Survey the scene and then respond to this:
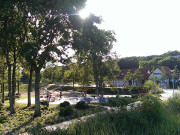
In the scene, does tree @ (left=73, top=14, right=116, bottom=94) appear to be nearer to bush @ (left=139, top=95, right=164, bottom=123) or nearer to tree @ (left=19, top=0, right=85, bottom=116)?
tree @ (left=19, top=0, right=85, bottom=116)

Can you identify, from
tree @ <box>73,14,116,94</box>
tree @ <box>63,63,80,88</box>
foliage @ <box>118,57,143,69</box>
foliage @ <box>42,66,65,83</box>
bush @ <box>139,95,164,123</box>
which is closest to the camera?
bush @ <box>139,95,164,123</box>

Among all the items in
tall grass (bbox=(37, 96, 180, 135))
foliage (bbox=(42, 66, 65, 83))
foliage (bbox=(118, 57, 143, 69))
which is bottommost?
tall grass (bbox=(37, 96, 180, 135))

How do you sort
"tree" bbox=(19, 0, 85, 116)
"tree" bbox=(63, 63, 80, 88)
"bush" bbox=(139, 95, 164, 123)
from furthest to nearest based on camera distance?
1. "tree" bbox=(63, 63, 80, 88)
2. "tree" bbox=(19, 0, 85, 116)
3. "bush" bbox=(139, 95, 164, 123)

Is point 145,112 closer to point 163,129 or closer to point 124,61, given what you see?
point 163,129

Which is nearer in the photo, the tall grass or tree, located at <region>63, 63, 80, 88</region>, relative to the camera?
the tall grass

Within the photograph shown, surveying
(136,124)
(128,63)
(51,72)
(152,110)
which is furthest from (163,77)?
(128,63)

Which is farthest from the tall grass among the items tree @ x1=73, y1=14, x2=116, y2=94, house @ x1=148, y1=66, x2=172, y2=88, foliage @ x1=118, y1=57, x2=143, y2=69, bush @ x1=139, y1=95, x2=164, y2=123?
foliage @ x1=118, y1=57, x2=143, y2=69

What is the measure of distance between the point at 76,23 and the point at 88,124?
703 cm

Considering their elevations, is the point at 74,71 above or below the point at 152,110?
above

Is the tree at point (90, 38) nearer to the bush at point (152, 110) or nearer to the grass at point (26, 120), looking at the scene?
the grass at point (26, 120)

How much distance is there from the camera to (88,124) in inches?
222

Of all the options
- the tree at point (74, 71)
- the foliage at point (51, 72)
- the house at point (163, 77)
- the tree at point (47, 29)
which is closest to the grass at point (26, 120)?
the tree at point (47, 29)

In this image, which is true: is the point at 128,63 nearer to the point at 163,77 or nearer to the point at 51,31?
the point at 163,77

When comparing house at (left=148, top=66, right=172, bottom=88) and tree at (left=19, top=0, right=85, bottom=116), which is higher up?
tree at (left=19, top=0, right=85, bottom=116)
